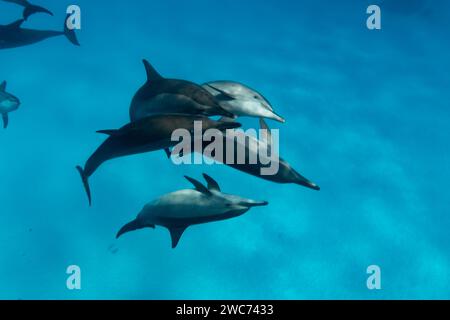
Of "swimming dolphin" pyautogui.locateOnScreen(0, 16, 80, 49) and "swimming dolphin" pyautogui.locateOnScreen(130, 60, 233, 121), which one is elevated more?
"swimming dolphin" pyautogui.locateOnScreen(0, 16, 80, 49)

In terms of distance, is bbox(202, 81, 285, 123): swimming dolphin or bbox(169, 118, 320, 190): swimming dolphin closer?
bbox(169, 118, 320, 190): swimming dolphin

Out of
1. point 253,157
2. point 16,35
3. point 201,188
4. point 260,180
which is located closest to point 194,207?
point 201,188

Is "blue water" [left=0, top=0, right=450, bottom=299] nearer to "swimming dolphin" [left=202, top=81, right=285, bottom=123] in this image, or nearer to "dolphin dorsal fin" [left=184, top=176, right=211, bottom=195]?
"dolphin dorsal fin" [left=184, top=176, right=211, bottom=195]

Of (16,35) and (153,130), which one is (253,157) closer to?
(153,130)

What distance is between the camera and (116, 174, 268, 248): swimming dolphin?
4.44 m

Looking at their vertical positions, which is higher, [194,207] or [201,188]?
[201,188]

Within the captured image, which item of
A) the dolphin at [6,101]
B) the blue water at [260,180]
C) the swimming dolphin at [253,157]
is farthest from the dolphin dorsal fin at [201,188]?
the dolphin at [6,101]

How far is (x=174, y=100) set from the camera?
4039mm

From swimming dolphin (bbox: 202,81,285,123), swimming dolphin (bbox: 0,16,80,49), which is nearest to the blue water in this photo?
swimming dolphin (bbox: 0,16,80,49)

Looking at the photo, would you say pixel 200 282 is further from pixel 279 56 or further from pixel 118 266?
pixel 279 56

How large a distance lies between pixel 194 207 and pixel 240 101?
4.07 feet

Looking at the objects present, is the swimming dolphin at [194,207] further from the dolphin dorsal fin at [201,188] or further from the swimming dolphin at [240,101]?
the swimming dolphin at [240,101]

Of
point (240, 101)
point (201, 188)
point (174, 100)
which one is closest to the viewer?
point (174, 100)

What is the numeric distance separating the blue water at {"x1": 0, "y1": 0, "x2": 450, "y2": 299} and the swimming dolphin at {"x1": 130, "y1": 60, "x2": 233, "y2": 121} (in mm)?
3392
